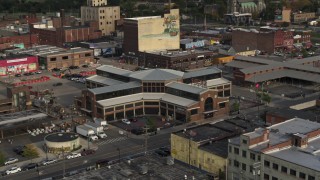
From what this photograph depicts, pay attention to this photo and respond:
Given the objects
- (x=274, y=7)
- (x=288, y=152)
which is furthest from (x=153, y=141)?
(x=274, y=7)

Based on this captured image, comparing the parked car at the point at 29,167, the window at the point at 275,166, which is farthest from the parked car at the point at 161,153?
the window at the point at 275,166

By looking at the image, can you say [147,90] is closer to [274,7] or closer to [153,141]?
[153,141]

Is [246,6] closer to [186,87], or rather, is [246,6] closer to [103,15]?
[103,15]

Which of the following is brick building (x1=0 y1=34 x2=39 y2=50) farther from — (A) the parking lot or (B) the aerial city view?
(A) the parking lot

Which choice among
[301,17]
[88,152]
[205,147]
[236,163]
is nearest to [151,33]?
[88,152]

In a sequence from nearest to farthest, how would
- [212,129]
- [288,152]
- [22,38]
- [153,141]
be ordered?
[288,152], [212,129], [153,141], [22,38]

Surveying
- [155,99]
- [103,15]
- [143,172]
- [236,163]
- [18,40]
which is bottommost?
[143,172]

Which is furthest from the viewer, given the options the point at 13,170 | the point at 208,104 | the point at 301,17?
the point at 301,17
